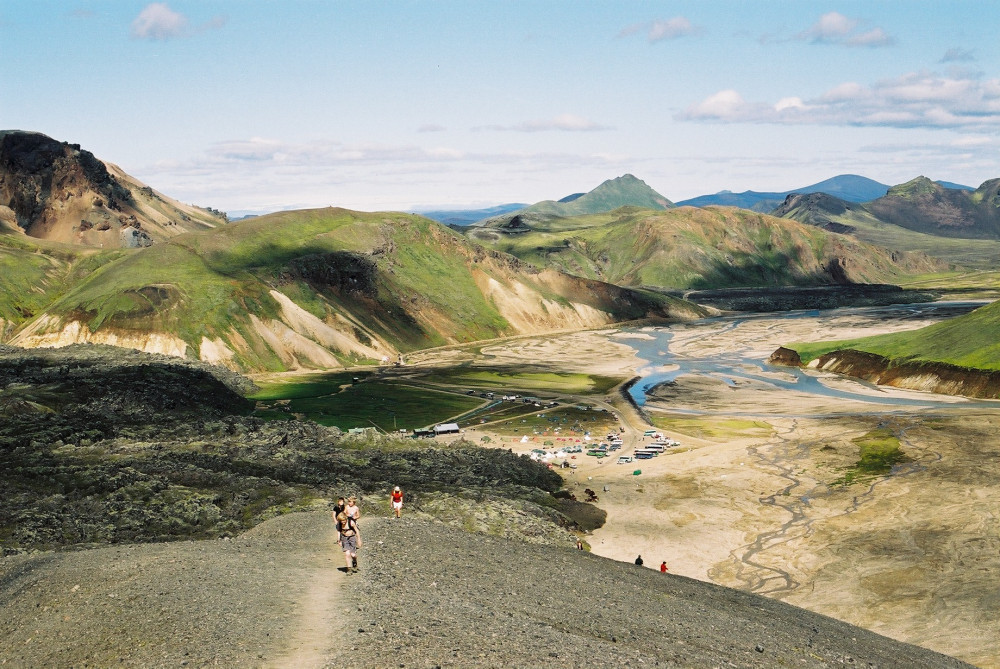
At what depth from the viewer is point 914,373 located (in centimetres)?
15112

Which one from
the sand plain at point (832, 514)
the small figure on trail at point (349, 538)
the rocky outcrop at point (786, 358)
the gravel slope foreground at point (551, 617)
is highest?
the small figure on trail at point (349, 538)

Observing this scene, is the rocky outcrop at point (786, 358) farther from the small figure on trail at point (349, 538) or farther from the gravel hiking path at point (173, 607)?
the small figure on trail at point (349, 538)

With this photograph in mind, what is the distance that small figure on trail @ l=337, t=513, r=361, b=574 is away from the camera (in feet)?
111

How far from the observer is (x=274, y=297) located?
641ft

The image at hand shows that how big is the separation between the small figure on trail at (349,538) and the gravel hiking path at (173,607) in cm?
81

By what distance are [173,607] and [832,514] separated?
61.1 m

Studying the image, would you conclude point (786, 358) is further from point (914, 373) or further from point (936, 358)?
point (936, 358)

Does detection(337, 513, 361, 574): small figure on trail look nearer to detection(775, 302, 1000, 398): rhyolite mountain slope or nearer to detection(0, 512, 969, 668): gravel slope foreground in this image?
detection(0, 512, 969, 668): gravel slope foreground

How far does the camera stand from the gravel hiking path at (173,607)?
26.0 m

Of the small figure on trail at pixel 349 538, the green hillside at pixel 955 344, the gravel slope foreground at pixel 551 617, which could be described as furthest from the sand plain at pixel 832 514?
the small figure on trail at pixel 349 538

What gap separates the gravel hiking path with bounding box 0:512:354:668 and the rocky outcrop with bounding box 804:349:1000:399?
130 metres

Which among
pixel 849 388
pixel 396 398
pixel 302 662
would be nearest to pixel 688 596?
pixel 302 662

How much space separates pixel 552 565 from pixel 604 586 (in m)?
3.57

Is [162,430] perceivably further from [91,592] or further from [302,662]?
[302,662]
